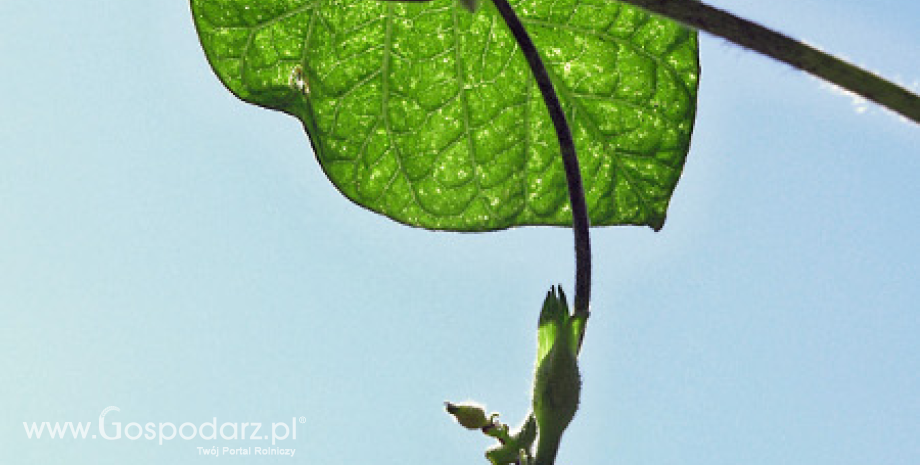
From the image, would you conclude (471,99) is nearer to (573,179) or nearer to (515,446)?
(573,179)

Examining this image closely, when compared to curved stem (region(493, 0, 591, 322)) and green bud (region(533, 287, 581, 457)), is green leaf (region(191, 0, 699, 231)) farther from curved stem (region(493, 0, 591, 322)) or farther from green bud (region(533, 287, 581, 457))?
green bud (region(533, 287, 581, 457))

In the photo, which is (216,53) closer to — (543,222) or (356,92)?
(356,92)

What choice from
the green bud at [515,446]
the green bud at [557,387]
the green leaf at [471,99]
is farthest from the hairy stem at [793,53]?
the green leaf at [471,99]

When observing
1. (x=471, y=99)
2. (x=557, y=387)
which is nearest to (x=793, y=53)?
(x=557, y=387)

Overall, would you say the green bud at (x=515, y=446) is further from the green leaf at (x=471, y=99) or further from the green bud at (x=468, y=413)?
the green leaf at (x=471, y=99)

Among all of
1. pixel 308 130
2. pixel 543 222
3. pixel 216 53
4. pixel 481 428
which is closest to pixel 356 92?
pixel 308 130

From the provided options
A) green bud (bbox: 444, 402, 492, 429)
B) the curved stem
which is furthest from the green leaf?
green bud (bbox: 444, 402, 492, 429)
